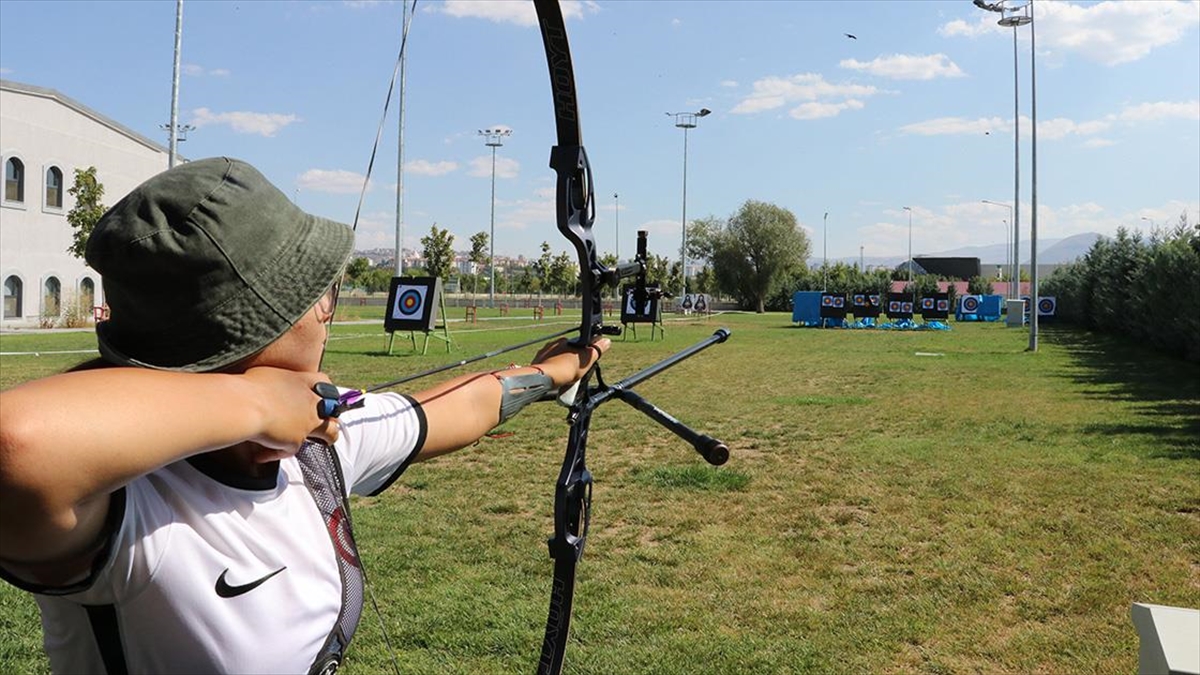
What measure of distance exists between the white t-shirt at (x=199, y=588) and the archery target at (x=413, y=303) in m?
15.8

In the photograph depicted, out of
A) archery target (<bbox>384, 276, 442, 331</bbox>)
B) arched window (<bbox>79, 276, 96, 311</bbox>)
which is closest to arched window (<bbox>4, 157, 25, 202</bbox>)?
arched window (<bbox>79, 276, 96, 311</bbox>)

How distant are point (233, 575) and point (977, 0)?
2639cm

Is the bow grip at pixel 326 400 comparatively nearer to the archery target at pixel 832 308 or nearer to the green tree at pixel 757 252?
the archery target at pixel 832 308

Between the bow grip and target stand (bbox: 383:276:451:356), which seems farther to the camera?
target stand (bbox: 383:276:451:356)

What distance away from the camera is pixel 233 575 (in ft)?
3.14

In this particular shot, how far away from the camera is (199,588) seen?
0.93m

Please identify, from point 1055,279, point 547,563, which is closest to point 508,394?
point 547,563

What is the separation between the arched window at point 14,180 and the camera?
25.4 metres

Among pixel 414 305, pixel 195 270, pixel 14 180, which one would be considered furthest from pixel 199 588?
pixel 14 180

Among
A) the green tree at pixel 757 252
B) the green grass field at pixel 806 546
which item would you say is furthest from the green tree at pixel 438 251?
the green grass field at pixel 806 546

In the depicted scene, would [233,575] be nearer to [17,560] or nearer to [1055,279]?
[17,560]

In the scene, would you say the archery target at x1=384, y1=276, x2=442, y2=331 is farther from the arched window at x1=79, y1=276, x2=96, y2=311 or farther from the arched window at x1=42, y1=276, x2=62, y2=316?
the arched window at x1=42, y1=276, x2=62, y2=316

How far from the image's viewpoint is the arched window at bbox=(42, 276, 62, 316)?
87.2 feet

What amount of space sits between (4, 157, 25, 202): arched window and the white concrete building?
0.02 m
